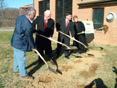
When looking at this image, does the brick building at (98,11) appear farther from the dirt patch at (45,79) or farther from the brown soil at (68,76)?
the dirt patch at (45,79)

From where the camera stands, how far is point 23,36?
328 centimetres

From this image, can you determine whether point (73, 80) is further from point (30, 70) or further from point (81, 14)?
point (81, 14)

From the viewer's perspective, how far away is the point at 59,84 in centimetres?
345

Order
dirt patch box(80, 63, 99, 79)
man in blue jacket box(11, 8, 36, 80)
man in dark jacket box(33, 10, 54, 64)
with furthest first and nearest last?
man in dark jacket box(33, 10, 54, 64), dirt patch box(80, 63, 99, 79), man in blue jacket box(11, 8, 36, 80)

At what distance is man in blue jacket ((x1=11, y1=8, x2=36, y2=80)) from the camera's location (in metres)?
3.12

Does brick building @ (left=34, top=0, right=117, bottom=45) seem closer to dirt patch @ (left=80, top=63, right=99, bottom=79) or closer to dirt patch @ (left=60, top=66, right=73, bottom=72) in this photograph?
dirt patch @ (left=80, top=63, right=99, bottom=79)

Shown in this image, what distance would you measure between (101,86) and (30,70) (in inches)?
89.1

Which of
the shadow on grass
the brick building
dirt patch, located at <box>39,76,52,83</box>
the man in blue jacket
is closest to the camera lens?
the man in blue jacket

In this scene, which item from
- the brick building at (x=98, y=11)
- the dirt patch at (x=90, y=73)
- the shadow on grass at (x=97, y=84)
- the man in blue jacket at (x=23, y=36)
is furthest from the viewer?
the brick building at (x=98, y=11)

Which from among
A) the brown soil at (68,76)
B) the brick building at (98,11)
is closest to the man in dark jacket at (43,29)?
the brown soil at (68,76)

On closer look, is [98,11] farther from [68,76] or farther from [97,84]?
[97,84]

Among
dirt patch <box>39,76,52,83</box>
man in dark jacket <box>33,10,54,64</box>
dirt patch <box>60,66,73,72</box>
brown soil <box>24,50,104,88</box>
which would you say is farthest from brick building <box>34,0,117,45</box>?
dirt patch <box>39,76,52,83</box>

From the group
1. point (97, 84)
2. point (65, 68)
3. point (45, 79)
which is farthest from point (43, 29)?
point (97, 84)

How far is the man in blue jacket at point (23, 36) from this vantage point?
3.12 meters
